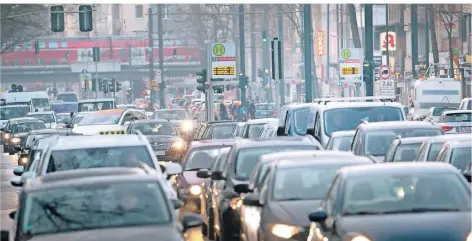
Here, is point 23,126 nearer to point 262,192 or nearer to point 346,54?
point 346,54

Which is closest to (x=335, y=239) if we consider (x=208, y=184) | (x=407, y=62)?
(x=208, y=184)

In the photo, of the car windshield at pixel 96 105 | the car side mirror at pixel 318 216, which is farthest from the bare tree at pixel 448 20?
the car side mirror at pixel 318 216

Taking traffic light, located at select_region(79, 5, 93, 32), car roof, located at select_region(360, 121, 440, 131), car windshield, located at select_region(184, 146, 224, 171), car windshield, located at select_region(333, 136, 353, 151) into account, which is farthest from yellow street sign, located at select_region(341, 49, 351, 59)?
car roof, located at select_region(360, 121, 440, 131)

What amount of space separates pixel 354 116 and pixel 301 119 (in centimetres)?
447

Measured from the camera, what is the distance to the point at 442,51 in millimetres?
86500

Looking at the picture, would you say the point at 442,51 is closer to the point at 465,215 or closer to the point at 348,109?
the point at 348,109

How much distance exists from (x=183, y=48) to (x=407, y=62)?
54540 millimetres

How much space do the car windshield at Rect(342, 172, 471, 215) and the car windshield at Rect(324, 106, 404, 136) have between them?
1557cm

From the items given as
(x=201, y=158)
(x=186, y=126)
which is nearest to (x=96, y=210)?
(x=201, y=158)

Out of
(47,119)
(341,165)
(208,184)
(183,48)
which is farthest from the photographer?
(183,48)

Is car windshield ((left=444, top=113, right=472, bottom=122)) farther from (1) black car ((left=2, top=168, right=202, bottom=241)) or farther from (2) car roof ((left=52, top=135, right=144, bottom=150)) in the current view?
(1) black car ((left=2, top=168, right=202, bottom=241))

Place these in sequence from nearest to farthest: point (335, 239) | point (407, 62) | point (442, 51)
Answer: point (335, 239), point (442, 51), point (407, 62)

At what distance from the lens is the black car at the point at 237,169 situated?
19.1 meters

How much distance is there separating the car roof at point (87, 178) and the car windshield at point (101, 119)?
33226 mm
